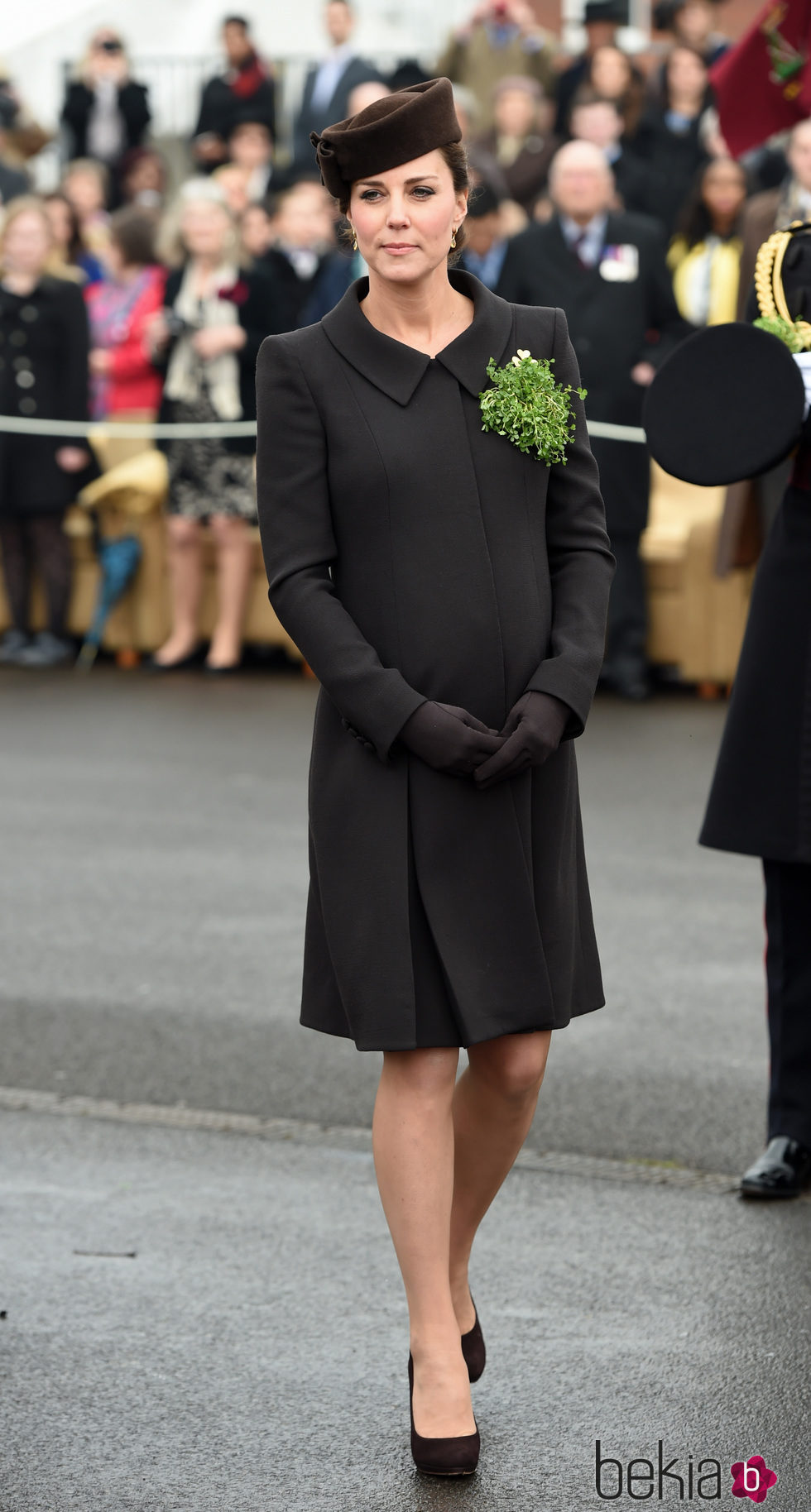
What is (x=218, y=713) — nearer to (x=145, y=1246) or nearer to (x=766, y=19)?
(x=766, y=19)

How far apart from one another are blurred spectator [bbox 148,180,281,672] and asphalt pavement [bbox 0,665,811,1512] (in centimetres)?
408

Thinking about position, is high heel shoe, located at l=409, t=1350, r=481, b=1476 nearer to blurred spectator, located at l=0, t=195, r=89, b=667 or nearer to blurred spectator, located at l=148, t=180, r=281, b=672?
blurred spectator, located at l=148, t=180, r=281, b=672

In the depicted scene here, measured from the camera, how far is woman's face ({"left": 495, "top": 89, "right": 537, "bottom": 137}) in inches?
544

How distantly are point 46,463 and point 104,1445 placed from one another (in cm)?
911

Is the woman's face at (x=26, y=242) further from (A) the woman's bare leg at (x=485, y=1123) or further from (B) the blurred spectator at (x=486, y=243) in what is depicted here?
(A) the woman's bare leg at (x=485, y=1123)

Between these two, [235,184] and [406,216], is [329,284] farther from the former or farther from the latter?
[406,216]

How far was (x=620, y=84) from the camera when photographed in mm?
13641

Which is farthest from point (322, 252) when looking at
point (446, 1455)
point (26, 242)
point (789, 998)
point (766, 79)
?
point (446, 1455)

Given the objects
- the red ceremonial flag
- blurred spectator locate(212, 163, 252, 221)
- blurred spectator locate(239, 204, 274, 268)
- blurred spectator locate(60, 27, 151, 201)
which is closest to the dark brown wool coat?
the red ceremonial flag

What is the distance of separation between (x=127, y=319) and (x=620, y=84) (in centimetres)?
367

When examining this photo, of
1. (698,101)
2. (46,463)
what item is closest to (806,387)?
(46,463)

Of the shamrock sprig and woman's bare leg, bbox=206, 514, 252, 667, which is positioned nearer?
the shamrock sprig

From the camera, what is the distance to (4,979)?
6.11 m

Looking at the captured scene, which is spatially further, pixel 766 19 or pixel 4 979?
pixel 766 19
